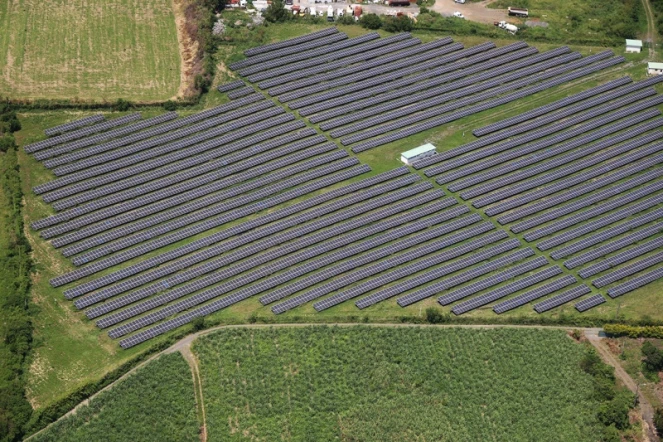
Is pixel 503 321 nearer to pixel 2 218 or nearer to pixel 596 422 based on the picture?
pixel 596 422

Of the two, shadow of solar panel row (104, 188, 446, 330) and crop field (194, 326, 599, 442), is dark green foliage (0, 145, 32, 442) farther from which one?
crop field (194, 326, 599, 442)

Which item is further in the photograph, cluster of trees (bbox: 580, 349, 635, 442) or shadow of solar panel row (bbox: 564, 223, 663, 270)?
shadow of solar panel row (bbox: 564, 223, 663, 270)

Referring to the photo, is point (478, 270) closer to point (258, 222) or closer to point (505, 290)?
point (505, 290)

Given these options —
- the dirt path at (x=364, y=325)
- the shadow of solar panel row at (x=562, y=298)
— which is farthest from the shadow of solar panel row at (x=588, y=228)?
the dirt path at (x=364, y=325)

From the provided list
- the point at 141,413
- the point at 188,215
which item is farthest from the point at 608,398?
the point at 188,215

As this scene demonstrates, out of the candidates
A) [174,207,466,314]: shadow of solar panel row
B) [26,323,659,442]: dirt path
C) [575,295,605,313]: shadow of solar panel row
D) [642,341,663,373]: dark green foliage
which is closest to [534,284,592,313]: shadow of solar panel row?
[575,295,605,313]: shadow of solar panel row

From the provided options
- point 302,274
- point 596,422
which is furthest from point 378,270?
point 596,422
